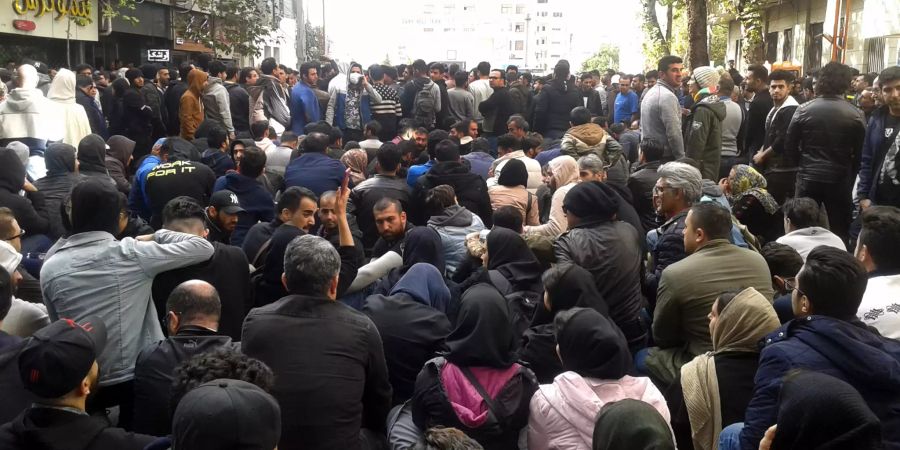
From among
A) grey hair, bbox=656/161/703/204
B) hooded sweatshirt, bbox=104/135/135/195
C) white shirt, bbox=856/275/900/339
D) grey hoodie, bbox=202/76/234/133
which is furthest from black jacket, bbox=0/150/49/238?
white shirt, bbox=856/275/900/339

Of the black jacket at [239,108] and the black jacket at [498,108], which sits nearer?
the black jacket at [239,108]

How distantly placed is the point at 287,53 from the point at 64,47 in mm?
31888

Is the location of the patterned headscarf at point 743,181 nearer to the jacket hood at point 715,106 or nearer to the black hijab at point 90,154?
the jacket hood at point 715,106

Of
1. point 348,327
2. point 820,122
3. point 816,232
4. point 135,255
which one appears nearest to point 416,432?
point 348,327

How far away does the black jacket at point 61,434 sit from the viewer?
3064mm

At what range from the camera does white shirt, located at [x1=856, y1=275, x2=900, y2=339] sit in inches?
159

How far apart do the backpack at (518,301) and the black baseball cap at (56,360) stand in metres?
2.65

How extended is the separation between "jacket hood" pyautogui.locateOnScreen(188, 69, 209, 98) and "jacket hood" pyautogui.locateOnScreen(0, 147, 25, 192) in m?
4.98

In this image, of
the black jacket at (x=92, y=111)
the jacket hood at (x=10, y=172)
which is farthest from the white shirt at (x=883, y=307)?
the black jacket at (x=92, y=111)

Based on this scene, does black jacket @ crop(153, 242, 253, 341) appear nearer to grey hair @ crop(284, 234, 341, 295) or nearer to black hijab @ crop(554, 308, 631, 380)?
grey hair @ crop(284, 234, 341, 295)

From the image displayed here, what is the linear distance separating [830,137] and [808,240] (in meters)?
2.31

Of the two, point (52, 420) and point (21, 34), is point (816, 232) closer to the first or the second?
point (52, 420)

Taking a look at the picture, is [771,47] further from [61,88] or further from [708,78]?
[61,88]

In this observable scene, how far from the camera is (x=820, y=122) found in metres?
7.46
